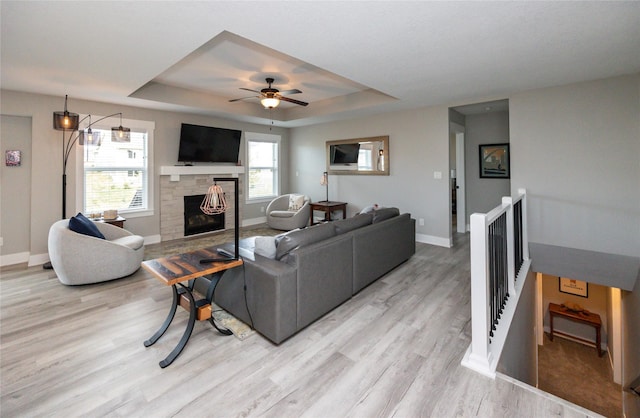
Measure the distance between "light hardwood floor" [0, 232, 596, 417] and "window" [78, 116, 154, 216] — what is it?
6.96 ft

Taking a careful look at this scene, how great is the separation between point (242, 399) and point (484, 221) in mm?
1958

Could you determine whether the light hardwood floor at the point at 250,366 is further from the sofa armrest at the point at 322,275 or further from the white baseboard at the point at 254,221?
the white baseboard at the point at 254,221

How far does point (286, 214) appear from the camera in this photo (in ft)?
21.6

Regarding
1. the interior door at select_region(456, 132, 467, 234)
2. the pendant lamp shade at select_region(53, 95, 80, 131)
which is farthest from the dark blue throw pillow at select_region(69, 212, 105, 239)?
the interior door at select_region(456, 132, 467, 234)

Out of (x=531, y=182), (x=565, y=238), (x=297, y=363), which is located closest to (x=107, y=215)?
(x=297, y=363)

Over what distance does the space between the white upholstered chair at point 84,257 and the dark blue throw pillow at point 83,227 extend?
0.25 feet

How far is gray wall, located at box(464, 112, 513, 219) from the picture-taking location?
574 cm

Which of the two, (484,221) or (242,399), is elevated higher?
(484,221)

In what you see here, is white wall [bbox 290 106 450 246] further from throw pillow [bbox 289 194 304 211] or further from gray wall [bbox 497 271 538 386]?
gray wall [bbox 497 271 538 386]

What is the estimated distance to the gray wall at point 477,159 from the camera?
5.74 meters

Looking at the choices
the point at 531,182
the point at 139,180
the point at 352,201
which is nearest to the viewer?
the point at 531,182

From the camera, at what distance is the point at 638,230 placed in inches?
144

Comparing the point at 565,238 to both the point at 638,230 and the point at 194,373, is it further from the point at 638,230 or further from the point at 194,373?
the point at 194,373

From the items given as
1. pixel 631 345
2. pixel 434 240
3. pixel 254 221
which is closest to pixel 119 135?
pixel 254 221
